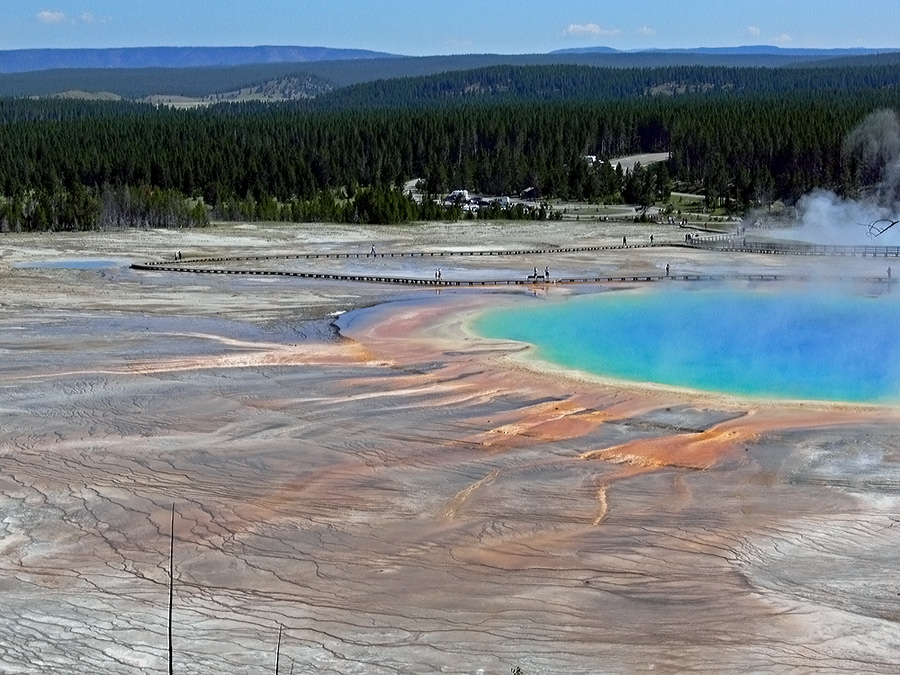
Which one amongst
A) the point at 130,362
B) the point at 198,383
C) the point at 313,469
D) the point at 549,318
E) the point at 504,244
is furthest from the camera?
the point at 504,244

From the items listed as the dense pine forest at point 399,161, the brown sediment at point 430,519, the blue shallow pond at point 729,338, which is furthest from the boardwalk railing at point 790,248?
the brown sediment at point 430,519

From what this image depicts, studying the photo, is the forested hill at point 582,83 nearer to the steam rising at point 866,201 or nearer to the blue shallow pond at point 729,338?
the steam rising at point 866,201

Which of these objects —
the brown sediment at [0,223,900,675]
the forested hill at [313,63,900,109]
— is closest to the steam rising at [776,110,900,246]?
the brown sediment at [0,223,900,675]

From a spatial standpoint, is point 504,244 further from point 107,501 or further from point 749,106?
point 749,106

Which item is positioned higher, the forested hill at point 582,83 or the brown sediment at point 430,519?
the forested hill at point 582,83

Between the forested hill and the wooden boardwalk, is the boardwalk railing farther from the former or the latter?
the forested hill

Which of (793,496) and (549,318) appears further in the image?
(549,318)

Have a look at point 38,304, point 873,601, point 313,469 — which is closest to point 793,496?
point 873,601

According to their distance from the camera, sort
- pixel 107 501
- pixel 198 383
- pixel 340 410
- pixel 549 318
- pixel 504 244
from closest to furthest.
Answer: pixel 107 501 < pixel 340 410 < pixel 198 383 < pixel 549 318 < pixel 504 244
